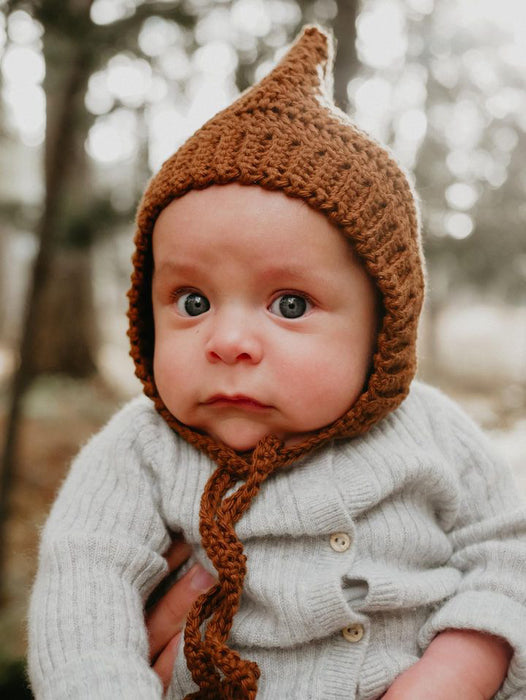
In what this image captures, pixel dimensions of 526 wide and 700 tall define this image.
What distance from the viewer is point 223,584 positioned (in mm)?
1430

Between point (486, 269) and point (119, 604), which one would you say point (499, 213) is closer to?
point (486, 269)

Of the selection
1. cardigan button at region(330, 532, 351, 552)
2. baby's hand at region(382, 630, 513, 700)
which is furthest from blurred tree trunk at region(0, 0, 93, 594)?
baby's hand at region(382, 630, 513, 700)

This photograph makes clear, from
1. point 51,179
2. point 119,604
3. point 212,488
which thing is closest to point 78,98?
point 51,179

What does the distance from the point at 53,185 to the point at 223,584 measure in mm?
2079

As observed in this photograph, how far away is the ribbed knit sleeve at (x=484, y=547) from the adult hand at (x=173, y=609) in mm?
564

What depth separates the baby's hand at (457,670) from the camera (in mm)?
1415

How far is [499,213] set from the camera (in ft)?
15.3

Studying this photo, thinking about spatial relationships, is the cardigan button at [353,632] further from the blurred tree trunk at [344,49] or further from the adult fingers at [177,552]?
the blurred tree trunk at [344,49]

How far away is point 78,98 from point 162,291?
175 cm

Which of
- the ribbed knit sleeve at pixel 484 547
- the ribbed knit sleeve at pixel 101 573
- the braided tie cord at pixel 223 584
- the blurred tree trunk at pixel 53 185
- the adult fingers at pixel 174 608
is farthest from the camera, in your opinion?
the blurred tree trunk at pixel 53 185

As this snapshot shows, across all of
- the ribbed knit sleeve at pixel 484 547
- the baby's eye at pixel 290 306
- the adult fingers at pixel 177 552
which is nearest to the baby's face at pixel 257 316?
the baby's eye at pixel 290 306

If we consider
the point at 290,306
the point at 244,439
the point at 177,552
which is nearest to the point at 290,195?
the point at 290,306

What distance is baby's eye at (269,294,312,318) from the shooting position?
4.81ft

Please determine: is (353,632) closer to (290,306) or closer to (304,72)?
(290,306)
